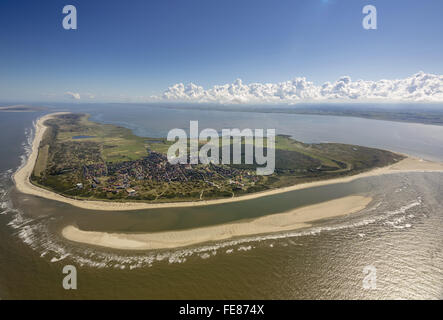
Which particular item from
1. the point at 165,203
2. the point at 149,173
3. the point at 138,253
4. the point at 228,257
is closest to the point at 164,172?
the point at 149,173

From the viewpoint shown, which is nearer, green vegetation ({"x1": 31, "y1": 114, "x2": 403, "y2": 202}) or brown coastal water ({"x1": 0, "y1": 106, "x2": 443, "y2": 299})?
brown coastal water ({"x1": 0, "y1": 106, "x2": 443, "y2": 299})

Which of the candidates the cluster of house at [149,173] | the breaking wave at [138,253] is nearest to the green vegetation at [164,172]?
the cluster of house at [149,173]

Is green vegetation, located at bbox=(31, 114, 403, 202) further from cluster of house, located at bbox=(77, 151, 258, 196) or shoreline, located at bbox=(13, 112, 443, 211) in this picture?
shoreline, located at bbox=(13, 112, 443, 211)

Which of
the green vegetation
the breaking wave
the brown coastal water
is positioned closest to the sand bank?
the breaking wave

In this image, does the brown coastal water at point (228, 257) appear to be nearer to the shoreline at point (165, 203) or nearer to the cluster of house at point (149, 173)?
the shoreline at point (165, 203)

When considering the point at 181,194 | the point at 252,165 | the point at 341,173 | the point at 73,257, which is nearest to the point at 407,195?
the point at 341,173
